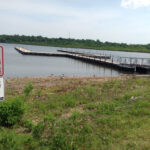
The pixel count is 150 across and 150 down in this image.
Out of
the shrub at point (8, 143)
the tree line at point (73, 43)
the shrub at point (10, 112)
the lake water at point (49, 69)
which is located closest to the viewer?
the shrub at point (8, 143)

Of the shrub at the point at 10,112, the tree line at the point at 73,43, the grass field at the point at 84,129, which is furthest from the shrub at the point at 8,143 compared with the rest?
the tree line at the point at 73,43

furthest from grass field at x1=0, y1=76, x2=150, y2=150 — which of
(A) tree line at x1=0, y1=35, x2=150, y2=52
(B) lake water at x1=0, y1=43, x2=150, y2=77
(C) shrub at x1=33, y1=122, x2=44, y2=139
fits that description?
(A) tree line at x1=0, y1=35, x2=150, y2=52

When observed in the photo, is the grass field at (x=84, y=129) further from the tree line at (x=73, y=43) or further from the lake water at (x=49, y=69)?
the tree line at (x=73, y=43)

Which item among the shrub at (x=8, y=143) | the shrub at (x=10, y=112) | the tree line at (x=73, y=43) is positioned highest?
the tree line at (x=73, y=43)

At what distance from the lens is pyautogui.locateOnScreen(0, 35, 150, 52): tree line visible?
105125 millimetres

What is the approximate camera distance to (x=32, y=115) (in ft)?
16.8

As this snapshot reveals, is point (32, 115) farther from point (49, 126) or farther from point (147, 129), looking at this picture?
point (147, 129)

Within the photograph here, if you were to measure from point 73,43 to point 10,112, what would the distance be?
355 feet

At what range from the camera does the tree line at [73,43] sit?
4139 inches

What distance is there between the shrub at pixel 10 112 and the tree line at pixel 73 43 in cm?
10026

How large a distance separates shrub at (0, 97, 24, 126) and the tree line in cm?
10026

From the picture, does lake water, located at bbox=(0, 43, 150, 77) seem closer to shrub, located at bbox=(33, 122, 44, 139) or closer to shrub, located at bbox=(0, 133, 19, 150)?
shrub, located at bbox=(33, 122, 44, 139)

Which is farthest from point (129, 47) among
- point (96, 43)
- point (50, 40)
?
point (50, 40)

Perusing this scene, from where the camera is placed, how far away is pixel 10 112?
4258 millimetres
